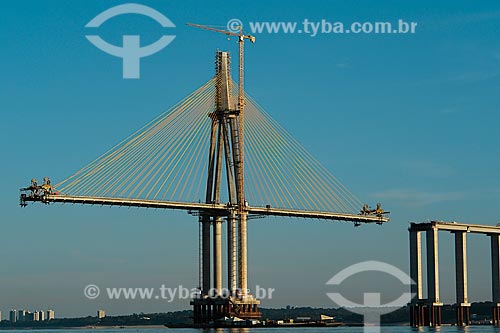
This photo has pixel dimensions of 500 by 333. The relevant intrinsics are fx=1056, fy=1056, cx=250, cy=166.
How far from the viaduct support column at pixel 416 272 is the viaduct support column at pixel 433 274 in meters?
1.10

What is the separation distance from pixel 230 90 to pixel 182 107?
13273mm

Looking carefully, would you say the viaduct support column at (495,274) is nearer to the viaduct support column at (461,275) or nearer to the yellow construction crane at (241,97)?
the viaduct support column at (461,275)

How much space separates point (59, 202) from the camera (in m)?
95.6

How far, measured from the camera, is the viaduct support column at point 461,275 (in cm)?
12875

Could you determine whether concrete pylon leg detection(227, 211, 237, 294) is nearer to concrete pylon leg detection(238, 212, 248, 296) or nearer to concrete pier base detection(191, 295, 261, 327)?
concrete pylon leg detection(238, 212, 248, 296)

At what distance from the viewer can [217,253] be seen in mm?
112062

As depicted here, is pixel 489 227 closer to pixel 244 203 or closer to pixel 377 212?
pixel 377 212

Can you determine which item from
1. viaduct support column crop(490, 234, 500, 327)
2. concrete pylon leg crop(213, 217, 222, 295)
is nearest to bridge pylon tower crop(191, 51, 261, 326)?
concrete pylon leg crop(213, 217, 222, 295)

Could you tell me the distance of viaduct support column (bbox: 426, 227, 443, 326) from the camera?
409 feet

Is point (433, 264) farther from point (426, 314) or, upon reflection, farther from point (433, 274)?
point (426, 314)

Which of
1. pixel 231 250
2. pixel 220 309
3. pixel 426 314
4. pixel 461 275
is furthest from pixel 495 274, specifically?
pixel 231 250

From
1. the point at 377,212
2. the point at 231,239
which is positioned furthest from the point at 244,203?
the point at 377,212

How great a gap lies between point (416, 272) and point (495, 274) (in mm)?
15061

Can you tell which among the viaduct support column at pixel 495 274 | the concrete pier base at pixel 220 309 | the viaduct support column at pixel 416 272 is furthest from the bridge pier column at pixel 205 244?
the viaduct support column at pixel 495 274
